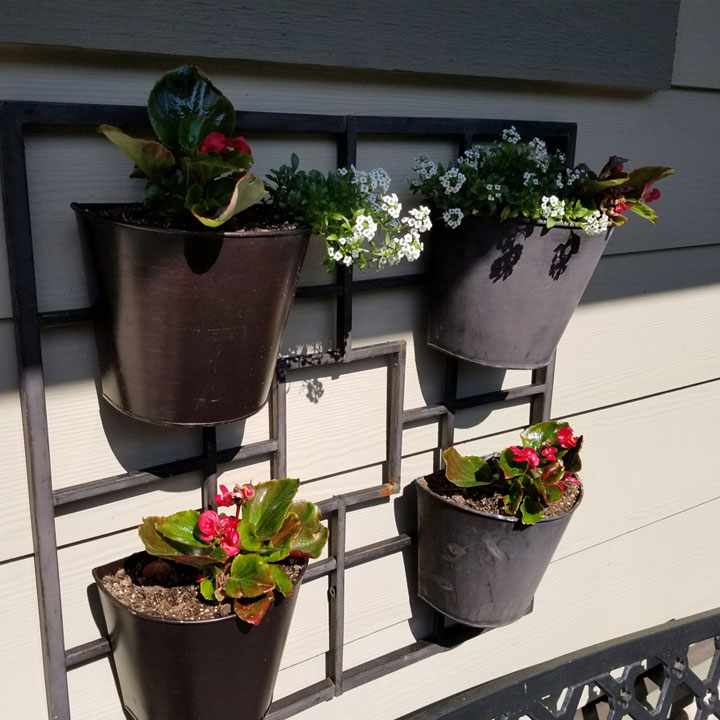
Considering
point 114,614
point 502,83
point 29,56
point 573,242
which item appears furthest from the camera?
point 502,83

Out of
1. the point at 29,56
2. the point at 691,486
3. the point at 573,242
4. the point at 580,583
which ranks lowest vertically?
the point at 580,583

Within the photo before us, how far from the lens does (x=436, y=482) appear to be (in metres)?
1.34

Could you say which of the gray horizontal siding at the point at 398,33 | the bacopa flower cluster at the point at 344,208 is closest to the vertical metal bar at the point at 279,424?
the bacopa flower cluster at the point at 344,208

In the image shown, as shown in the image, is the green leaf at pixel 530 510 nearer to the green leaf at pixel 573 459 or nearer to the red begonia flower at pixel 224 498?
the green leaf at pixel 573 459

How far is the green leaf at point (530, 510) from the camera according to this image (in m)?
1.21

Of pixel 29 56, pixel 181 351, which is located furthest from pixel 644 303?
pixel 29 56

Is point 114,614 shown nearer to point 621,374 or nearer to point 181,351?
point 181,351

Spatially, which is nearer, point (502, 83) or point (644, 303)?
point (502, 83)

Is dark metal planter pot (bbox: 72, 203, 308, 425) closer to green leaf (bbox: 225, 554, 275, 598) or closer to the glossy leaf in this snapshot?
green leaf (bbox: 225, 554, 275, 598)

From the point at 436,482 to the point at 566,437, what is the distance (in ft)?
0.71

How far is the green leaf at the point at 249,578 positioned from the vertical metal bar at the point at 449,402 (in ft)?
1.54

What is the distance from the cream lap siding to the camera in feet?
3.17

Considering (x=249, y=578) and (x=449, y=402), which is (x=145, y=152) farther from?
(x=449, y=402)

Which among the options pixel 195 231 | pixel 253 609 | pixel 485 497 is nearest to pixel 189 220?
pixel 195 231
